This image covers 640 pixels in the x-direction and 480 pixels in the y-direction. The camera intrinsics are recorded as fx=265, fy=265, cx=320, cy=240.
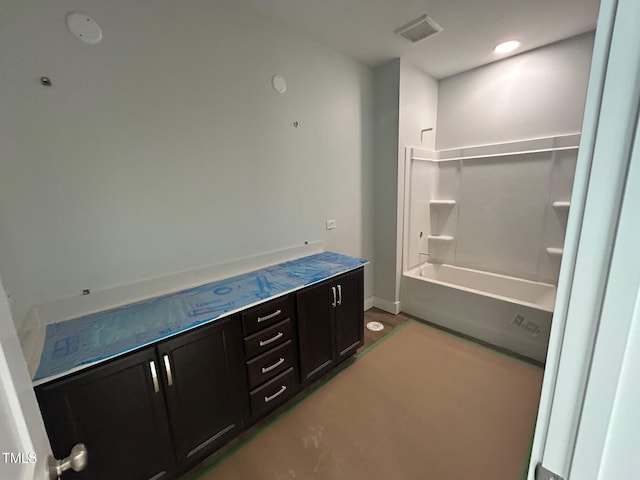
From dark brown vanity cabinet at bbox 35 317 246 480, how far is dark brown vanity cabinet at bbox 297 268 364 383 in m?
0.51

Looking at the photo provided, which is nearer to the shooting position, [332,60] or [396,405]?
[396,405]

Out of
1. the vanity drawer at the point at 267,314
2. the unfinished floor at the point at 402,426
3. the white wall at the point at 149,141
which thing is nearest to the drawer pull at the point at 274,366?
the vanity drawer at the point at 267,314

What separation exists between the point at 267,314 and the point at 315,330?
1.61ft

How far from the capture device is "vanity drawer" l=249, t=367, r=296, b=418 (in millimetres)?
1661

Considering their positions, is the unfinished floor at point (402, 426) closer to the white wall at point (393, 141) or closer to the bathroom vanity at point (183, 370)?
the bathroom vanity at point (183, 370)

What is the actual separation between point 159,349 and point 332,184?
2.00 m

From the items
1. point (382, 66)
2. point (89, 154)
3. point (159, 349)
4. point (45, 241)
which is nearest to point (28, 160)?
point (89, 154)

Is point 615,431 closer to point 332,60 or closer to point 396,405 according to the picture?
point 396,405

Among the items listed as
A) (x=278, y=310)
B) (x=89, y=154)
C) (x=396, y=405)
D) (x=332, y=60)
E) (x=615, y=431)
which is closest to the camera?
(x=615, y=431)

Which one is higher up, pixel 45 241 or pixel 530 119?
pixel 530 119

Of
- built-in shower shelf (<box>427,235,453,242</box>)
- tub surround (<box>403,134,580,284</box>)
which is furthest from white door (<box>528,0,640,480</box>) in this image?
built-in shower shelf (<box>427,235,453,242</box>)

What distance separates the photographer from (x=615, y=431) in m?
0.40

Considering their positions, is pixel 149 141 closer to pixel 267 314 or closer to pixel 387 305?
pixel 267 314

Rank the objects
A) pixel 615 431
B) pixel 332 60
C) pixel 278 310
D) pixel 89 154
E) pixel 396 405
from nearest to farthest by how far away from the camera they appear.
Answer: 1. pixel 615 431
2. pixel 89 154
3. pixel 278 310
4. pixel 396 405
5. pixel 332 60
